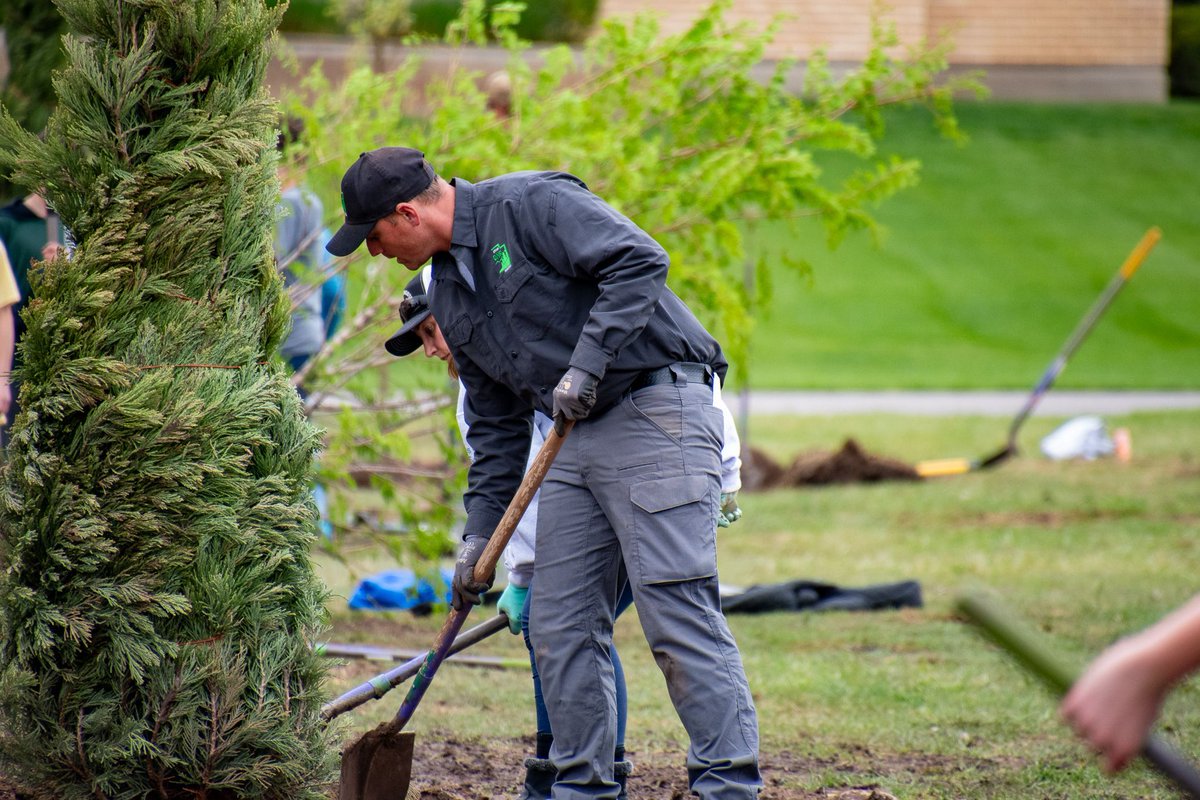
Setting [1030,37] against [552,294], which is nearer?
[552,294]

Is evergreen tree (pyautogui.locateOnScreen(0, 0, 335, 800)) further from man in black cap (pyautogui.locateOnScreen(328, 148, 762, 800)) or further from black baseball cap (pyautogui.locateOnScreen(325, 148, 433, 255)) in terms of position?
man in black cap (pyautogui.locateOnScreen(328, 148, 762, 800))

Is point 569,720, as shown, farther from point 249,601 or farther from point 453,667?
point 453,667

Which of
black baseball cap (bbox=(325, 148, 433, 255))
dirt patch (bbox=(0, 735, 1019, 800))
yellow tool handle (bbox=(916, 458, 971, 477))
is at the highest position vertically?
black baseball cap (bbox=(325, 148, 433, 255))

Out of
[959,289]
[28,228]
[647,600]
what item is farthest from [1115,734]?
[959,289]

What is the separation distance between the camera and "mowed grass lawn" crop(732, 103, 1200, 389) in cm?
2278

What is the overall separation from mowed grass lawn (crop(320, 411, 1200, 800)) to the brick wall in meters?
19.3

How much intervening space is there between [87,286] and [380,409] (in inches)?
131

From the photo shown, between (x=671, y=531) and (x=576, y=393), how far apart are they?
462 millimetres

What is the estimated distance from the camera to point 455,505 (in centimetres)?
711

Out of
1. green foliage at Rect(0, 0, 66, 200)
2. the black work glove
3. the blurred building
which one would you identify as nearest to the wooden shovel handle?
the black work glove

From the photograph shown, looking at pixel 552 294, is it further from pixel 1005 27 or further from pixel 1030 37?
pixel 1030 37

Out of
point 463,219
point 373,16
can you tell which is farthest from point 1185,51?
point 463,219

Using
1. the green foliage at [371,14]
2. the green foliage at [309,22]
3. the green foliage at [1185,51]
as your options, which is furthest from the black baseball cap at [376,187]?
the green foliage at [1185,51]

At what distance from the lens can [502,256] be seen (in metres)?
3.86
